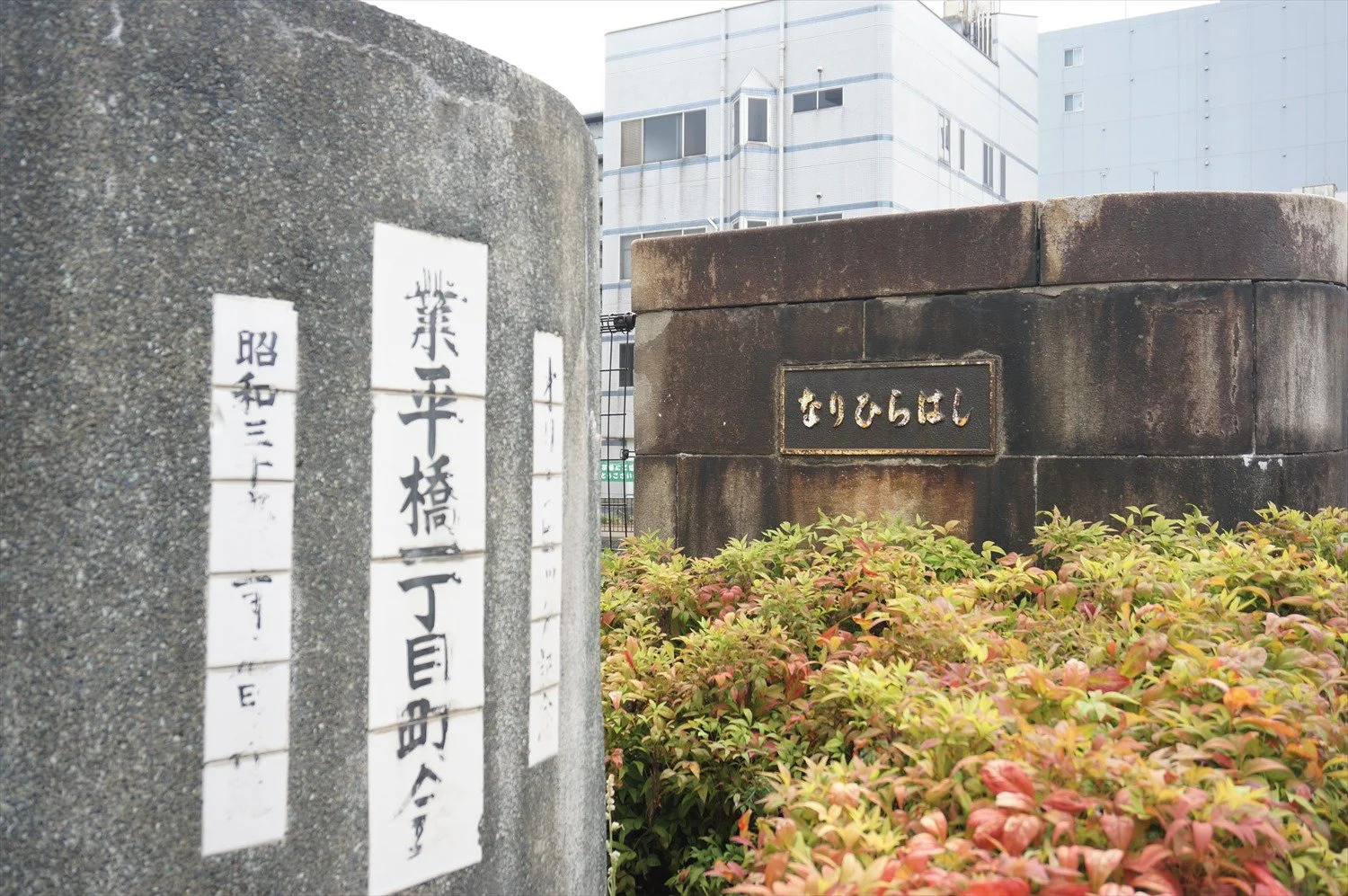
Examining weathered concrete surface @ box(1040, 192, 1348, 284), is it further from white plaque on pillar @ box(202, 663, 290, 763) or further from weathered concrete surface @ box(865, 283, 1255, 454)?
white plaque on pillar @ box(202, 663, 290, 763)

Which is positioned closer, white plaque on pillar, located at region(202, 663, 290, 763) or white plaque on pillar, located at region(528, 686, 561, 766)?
white plaque on pillar, located at region(202, 663, 290, 763)

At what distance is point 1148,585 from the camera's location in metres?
3.50

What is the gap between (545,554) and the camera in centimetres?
259

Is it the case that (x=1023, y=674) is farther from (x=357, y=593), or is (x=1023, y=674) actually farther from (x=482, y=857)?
(x=357, y=593)

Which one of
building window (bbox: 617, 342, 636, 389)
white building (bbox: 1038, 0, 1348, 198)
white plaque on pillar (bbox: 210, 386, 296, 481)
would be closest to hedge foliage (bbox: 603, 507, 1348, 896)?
white plaque on pillar (bbox: 210, 386, 296, 481)

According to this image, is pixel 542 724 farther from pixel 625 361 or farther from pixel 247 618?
pixel 625 361

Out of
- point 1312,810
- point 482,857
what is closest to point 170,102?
point 482,857

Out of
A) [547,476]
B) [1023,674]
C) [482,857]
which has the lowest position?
[482,857]

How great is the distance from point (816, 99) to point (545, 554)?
2198 cm

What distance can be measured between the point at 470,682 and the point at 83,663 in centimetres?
74

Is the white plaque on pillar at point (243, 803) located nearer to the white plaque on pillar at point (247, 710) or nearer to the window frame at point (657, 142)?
the white plaque on pillar at point (247, 710)

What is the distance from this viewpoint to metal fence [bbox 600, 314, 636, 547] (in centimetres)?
995

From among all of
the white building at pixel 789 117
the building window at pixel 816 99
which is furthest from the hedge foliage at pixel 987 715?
the building window at pixel 816 99

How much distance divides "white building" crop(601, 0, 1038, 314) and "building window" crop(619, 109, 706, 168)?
26 millimetres
